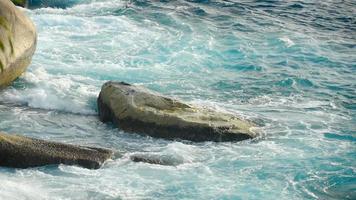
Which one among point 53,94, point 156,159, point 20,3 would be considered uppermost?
point 156,159

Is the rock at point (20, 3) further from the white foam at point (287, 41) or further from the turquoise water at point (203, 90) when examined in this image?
the white foam at point (287, 41)

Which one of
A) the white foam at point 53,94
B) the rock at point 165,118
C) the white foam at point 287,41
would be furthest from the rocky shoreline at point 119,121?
the white foam at point 287,41

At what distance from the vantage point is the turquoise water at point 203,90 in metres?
12.1

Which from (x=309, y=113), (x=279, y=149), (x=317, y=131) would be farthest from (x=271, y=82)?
(x=279, y=149)

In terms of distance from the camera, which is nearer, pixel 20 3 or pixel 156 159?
pixel 156 159

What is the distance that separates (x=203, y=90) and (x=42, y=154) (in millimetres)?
6949

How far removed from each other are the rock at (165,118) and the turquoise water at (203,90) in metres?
0.27

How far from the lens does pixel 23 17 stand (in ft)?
58.1

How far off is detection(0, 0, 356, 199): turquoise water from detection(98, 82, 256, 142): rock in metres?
0.27

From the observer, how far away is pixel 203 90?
18250 millimetres

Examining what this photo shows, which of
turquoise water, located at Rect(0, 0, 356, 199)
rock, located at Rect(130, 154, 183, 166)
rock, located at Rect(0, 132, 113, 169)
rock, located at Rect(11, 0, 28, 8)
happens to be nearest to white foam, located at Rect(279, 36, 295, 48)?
turquoise water, located at Rect(0, 0, 356, 199)

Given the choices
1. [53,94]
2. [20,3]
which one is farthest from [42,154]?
[20,3]

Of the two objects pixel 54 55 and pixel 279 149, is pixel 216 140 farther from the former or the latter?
→ pixel 54 55

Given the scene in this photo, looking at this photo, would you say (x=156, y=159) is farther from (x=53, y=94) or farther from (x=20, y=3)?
(x=20, y=3)
